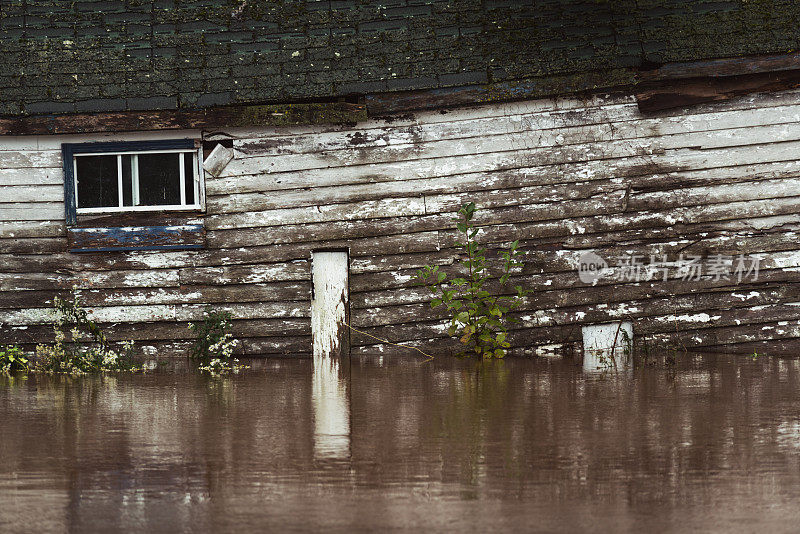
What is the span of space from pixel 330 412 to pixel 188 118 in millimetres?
4393

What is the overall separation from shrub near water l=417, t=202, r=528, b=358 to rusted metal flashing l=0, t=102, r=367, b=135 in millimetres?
1706

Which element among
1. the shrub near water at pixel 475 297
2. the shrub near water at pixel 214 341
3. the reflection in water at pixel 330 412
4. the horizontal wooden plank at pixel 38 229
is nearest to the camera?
the reflection in water at pixel 330 412

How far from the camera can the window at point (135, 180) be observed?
9.67 metres

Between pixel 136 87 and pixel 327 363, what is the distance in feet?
11.3

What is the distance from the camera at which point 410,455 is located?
4.78 metres

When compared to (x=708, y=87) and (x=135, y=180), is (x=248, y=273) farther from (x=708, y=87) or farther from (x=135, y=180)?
(x=708, y=87)

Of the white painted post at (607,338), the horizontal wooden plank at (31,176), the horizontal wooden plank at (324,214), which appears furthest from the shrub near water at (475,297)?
the horizontal wooden plank at (31,176)

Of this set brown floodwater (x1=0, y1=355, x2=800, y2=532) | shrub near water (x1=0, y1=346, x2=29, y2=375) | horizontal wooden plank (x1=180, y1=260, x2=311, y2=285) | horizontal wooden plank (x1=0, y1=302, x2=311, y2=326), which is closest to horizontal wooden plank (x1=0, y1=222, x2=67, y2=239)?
horizontal wooden plank (x1=0, y1=302, x2=311, y2=326)

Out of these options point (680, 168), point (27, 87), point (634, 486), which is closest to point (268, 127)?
point (27, 87)

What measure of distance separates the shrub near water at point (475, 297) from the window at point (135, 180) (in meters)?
2.70

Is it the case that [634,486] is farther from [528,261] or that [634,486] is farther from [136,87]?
[136,87]

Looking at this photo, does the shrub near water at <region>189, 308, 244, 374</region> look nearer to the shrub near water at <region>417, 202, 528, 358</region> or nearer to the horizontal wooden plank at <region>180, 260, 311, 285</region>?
the horizontal wooden plank at <region>180, 260, 311, 285</region>

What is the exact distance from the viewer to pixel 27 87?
940 centimetres

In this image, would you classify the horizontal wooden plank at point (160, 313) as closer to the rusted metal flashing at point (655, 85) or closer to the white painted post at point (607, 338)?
the rusted metal flashing at point (655, 85)
